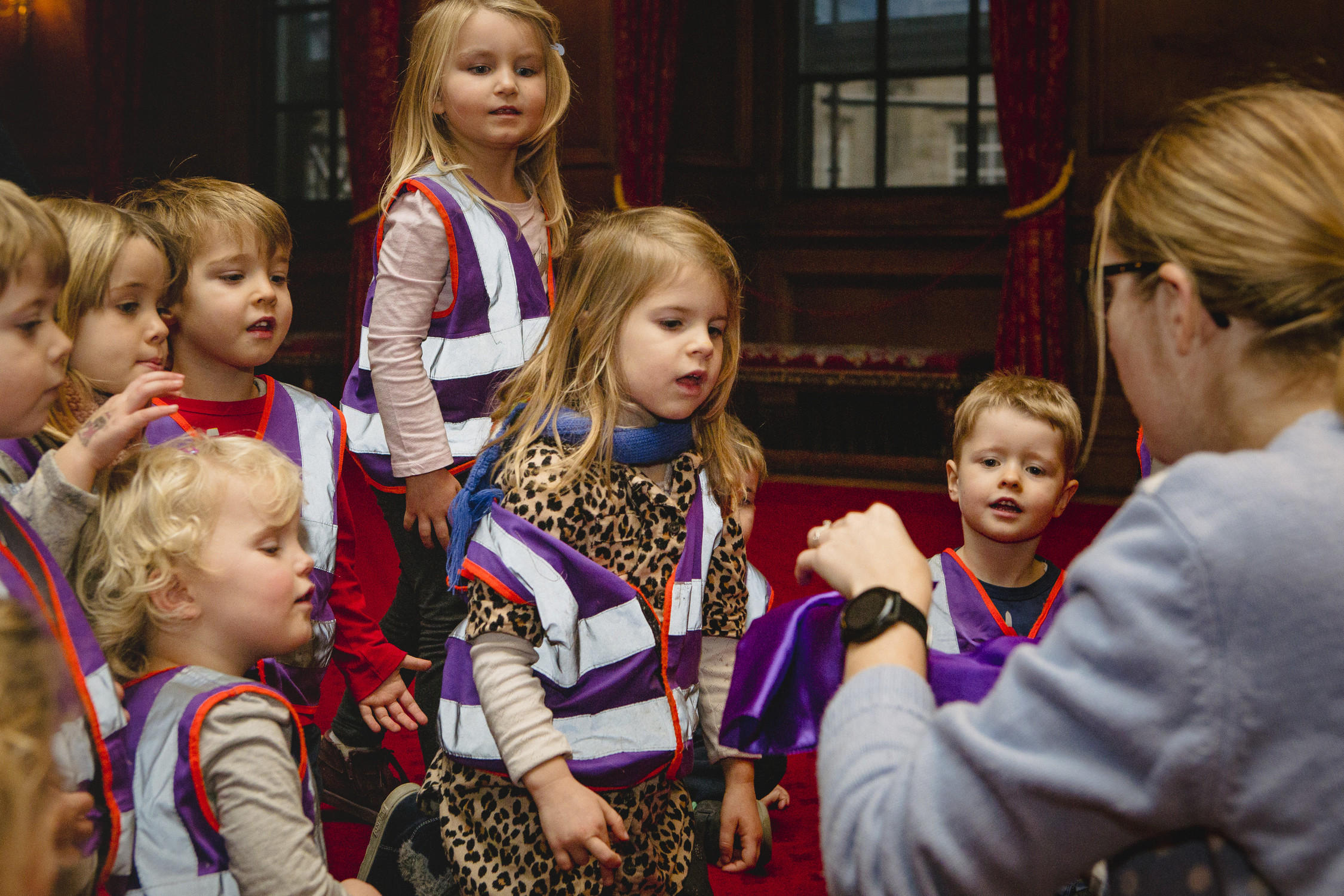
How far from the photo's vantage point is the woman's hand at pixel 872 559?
3.44 feet

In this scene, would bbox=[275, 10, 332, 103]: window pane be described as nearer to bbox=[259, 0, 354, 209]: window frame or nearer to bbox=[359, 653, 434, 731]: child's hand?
bbox=[259, 0, 354, 209]: window frame

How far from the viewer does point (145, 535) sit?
1.31m

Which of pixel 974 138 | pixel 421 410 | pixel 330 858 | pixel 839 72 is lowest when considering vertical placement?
pixel 330 858

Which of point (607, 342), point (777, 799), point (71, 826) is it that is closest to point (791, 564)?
point (777, 799)

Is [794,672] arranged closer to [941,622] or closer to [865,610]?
[865,610]

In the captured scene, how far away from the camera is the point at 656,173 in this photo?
6.30 m

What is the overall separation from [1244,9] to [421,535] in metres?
4.93

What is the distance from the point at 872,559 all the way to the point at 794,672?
21cm

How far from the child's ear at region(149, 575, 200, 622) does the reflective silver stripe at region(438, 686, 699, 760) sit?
377 millimetres

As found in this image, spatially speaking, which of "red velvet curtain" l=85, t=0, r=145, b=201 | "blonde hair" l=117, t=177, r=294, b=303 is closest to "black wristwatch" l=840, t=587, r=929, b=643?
"blonde hair" l=117, t=177, r=294, b=303

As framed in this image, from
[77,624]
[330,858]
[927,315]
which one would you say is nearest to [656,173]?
[927,315]

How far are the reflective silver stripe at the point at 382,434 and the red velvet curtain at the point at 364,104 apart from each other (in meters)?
4.55

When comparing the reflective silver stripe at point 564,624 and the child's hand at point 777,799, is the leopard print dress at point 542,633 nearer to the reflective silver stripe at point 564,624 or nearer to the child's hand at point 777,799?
the reflective silver stripe at point 564,624

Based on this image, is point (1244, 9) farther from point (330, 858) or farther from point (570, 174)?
point (330, 858)
